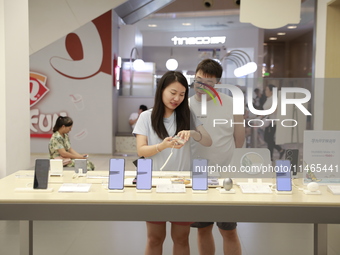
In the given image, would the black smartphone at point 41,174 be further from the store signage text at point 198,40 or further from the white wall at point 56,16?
the store signage text at point 198,40

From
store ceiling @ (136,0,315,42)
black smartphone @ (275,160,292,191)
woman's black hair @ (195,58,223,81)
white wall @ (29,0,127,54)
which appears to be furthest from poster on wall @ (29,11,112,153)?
black smartphone @ (275,160,292,191)

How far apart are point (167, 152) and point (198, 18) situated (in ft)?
32.1

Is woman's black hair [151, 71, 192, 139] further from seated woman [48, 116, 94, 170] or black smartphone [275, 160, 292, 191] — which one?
seated woman [48, 116, 94, 170]

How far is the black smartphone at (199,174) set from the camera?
275 cm

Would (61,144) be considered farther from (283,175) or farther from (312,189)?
(312,189)

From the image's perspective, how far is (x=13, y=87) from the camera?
14.3 ft

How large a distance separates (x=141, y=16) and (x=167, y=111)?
9.91 meters

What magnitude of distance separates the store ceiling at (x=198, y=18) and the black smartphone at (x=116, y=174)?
9.12 metres

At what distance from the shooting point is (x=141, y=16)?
493 inches

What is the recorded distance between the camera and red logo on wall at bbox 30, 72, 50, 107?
1076cm

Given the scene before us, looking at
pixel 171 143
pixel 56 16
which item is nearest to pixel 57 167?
pixel 171 143

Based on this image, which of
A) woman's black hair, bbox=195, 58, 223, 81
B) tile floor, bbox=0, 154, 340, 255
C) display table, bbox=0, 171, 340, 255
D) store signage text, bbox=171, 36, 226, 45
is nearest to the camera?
display table, bbox=0, 171, 340, 255

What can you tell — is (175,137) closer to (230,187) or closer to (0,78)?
(230,187)

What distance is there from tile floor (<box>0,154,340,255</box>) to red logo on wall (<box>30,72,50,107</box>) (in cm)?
649
